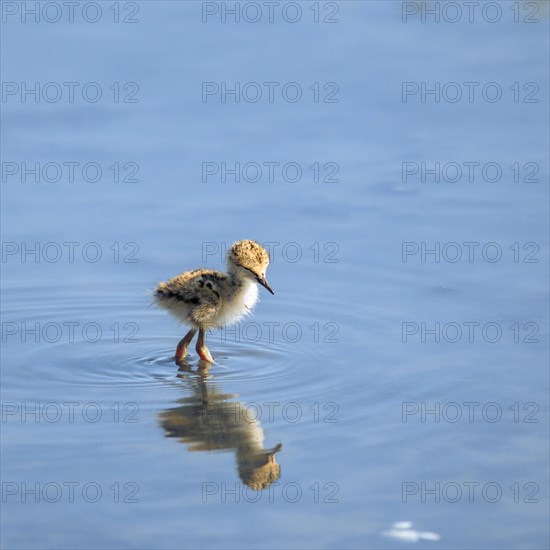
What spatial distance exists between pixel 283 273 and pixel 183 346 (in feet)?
3.98

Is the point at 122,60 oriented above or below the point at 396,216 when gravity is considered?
above

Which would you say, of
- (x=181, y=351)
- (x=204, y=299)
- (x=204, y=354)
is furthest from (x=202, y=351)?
(x=204, y=299)

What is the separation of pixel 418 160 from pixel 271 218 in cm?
138

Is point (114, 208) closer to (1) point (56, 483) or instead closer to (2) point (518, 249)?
(2) point (518, 249)

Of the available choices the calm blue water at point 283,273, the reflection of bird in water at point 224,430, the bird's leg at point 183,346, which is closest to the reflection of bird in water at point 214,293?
the bird's leg at point 183,346

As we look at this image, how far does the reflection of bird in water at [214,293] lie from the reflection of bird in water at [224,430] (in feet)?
2.29

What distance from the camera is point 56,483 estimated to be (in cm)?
586

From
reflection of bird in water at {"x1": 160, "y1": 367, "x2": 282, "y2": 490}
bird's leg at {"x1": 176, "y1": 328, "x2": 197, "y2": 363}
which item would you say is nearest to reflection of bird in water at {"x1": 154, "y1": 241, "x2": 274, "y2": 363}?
bird's leg at {"x1": 176, "y1": 328, "x2": 197, "y2": 363}

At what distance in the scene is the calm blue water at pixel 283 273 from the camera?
5770 mm

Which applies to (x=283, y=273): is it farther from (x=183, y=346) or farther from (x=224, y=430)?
(x=224, y=430)

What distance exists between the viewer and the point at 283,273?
866cm

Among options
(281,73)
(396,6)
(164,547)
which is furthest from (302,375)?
(396,6)

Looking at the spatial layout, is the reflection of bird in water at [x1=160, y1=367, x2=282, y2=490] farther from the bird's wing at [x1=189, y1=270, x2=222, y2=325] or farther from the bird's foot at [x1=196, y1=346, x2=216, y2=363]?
the bird's wing at [x1=189, y1=270, x2=222, y2=325]

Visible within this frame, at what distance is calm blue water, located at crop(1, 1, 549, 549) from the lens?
5.77m
